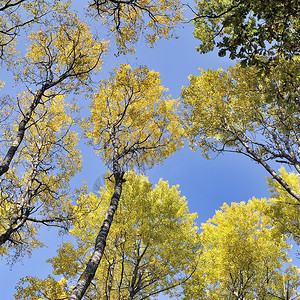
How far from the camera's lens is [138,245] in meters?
7.82

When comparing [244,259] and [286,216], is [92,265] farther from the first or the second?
[286,216]


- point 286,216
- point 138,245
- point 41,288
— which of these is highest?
point 286,216

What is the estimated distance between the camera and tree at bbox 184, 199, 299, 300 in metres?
8.22

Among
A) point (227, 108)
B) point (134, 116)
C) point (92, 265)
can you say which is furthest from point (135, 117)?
point (92, 265)

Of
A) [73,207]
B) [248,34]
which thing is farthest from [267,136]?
[73,207]

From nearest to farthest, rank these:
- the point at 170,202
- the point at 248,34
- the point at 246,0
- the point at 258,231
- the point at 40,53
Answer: the point at 246,0 → the point at 248,34 → the point at 40,53 → the point at 170,202 → the point at 258,231

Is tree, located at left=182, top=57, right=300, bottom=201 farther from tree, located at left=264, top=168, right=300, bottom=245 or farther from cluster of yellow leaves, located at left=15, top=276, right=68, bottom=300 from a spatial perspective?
cluster of yellow leaves, located at left=15, top=276, right=68, bottom=300

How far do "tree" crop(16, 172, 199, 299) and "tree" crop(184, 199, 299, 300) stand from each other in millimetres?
923

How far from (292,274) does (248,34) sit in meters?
Result: 11.0

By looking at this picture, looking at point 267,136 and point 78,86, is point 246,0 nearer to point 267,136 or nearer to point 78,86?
point 267,136

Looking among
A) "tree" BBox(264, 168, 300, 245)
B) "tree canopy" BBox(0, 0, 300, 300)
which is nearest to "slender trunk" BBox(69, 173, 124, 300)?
"tree canopy" BBox(0, 0, 300, 300)

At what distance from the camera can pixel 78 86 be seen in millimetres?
7152

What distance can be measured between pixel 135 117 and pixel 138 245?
15.6ft

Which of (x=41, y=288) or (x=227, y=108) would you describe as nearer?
(x=41, y=288)
